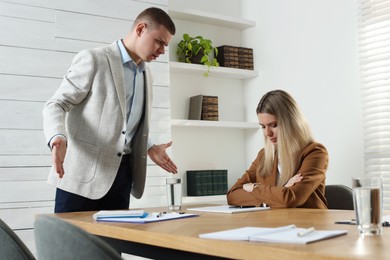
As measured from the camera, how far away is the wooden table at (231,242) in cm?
100

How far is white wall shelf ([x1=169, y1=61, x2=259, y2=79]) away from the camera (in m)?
4.26

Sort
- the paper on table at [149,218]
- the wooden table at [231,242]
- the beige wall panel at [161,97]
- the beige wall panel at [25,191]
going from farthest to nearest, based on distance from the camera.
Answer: the beige wall panel at [161,97] → the beige wall panel at [25,191] → the paper on table at [149,218] → the wooden table at [231,242]

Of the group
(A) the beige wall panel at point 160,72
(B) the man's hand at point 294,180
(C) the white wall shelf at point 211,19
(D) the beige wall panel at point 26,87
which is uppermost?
(C) the white wall shelf at point 211,19

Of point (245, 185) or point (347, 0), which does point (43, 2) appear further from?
point (347, 0)

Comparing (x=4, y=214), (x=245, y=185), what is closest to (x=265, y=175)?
(x=245, y=185)

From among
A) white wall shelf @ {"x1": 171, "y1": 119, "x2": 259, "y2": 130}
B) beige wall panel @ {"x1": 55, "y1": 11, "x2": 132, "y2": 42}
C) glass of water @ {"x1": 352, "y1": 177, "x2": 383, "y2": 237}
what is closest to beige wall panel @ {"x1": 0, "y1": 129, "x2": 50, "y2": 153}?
beige wall panel @ {"x1": 55, "y1": 11, "x2": 132, "y2": 42}

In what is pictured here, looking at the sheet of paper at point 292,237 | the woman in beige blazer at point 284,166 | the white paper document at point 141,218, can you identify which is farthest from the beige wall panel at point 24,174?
the sheet of paper at point 292,237

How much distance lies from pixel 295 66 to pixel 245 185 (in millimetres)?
2167

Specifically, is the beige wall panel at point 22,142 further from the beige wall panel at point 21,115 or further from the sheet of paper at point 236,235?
the sheet of paper at point 236,235

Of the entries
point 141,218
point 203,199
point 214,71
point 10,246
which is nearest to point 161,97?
point 214,71

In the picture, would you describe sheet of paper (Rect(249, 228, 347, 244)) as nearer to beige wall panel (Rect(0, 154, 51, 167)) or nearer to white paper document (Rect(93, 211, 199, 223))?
white paper document (Rect(93, 211, 199, 223))

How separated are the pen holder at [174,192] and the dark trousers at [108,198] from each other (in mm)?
298

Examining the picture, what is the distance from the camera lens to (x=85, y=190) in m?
2.28

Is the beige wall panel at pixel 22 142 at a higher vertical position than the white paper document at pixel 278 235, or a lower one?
higher
